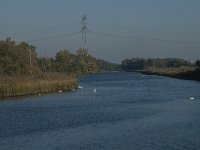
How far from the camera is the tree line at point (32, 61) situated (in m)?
80.0

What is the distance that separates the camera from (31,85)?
63.1m

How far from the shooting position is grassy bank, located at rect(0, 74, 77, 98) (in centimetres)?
5938

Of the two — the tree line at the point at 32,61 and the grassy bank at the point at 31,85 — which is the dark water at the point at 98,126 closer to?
the grassy bank at the point at 31,85

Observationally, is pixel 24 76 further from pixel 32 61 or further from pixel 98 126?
pixel 98 126

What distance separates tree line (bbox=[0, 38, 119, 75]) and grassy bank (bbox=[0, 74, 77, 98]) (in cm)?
777

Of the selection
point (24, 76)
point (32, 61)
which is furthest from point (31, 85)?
point (32, 61)

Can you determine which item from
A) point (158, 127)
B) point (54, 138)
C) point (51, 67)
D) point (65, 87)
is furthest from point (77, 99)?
point (51, 67)

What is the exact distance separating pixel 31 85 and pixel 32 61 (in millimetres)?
27530

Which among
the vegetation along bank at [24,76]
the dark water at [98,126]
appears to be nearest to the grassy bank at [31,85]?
the vegetation along bank at [24,76]

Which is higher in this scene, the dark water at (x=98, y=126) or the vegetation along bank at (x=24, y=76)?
the vegetation along bank at (x=24, y=76)

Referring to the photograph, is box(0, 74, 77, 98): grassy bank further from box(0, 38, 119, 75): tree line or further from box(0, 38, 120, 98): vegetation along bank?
box(0, 38, 119, 75): tree line

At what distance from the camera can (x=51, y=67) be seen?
14288 cm

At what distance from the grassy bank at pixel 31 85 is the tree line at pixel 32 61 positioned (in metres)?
7.77

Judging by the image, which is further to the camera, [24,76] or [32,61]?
[32,61]
